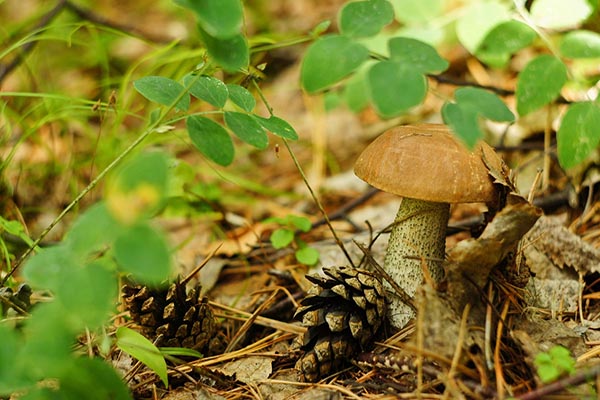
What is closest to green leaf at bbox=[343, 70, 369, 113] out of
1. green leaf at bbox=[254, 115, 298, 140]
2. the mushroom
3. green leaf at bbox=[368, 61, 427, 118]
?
the mushroom

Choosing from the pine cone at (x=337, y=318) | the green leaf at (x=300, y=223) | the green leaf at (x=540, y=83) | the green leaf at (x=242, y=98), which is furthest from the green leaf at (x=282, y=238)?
the green leaf at (x=540, y=83)

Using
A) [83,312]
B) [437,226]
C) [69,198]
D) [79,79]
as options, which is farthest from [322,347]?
[79,79]

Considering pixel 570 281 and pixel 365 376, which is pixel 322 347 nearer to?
pixel 365 376

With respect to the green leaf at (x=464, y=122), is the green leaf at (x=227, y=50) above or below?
above

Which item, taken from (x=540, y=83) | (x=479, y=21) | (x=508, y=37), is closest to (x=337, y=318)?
(x=540, y=83)

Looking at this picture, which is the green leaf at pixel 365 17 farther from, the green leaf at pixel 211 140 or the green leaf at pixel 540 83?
the green leaf at pixel 540 83
